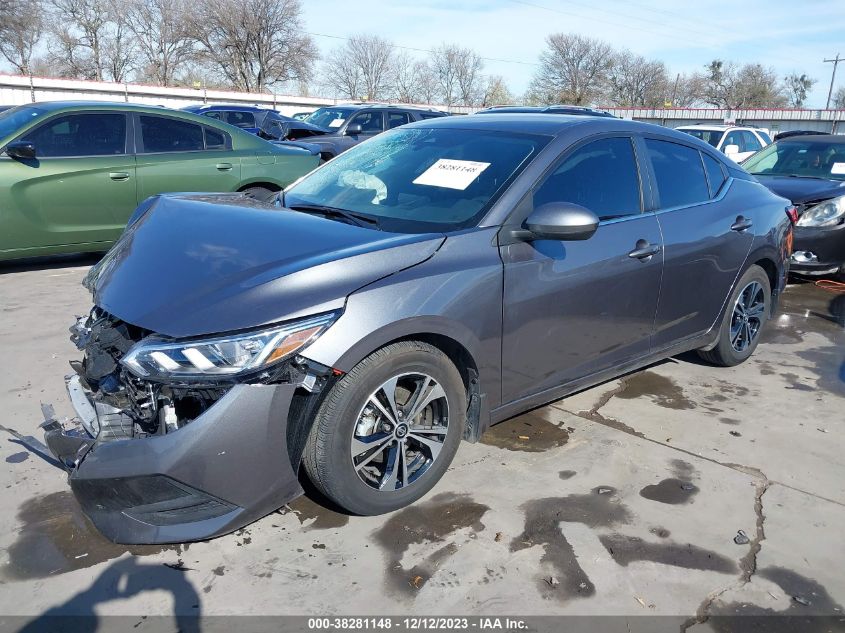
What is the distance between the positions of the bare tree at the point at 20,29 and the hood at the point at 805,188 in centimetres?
4635

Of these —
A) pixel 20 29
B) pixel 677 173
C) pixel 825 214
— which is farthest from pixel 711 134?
pixel 20 29

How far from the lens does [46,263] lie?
735cm

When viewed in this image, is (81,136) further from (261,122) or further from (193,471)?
(261,122)

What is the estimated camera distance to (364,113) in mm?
14273

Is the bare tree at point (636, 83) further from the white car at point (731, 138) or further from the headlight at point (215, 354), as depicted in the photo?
the headlight at point (215, 354)

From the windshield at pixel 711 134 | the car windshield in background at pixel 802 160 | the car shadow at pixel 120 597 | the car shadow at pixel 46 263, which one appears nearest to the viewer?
the car shadow at pixel 120 597

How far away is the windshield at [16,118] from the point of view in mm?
6410

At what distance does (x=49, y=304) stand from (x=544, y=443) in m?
4.40

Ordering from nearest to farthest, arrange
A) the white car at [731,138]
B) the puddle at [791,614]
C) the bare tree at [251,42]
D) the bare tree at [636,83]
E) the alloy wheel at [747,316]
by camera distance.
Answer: the puddle at [791,614], the alloy wheel at [747,316], the white car at [731,138], the bare tree at [251,42], the bare tree at [636,83]

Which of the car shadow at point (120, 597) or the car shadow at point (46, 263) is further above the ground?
the car shadow at point (46, 263)

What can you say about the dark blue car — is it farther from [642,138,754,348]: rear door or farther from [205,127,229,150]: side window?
[642,138,754,348]: rear door

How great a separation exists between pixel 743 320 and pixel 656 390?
2.99 ft

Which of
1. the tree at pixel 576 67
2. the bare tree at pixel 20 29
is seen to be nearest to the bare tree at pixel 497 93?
the tree at pixel 576 67

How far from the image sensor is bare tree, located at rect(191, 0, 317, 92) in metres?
51.6
